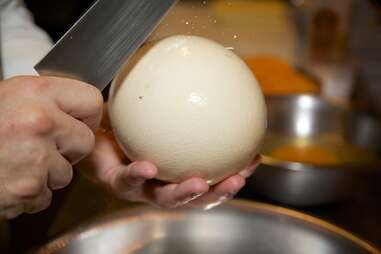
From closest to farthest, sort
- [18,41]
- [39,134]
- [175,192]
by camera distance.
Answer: [39,134] < [175,192] < [18,41]

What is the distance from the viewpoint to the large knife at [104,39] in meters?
0.64

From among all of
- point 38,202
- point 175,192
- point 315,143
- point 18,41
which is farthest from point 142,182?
point 315,143

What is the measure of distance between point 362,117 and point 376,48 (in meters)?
0.70

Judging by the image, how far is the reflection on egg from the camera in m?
0.66

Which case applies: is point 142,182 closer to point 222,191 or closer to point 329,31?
point 222,191

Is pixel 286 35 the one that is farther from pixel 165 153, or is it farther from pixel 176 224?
pixel 165 153

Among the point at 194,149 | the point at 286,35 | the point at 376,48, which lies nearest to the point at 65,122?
the point at 194,149

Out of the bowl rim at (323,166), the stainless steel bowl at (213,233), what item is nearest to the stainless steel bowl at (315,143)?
the bowl rim at (323,166)

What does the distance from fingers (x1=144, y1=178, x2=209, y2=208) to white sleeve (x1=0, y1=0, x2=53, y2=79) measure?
0.29 m

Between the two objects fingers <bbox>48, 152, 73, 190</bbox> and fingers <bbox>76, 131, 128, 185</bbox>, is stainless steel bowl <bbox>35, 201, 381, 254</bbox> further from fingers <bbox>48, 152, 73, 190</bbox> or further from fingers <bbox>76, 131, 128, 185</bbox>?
fingers <bbox>48, 152, 73, 190</bbox>

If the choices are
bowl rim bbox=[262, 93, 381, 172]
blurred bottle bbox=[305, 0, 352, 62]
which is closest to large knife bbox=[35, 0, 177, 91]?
bowl rim bbox=[262, 93, 381, 172]

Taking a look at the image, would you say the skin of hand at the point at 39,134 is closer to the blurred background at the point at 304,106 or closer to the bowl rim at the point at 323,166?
the blurred background at the point at 304,106

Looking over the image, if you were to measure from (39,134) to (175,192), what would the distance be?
0.22 metres

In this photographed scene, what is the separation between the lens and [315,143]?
1.44 metres
